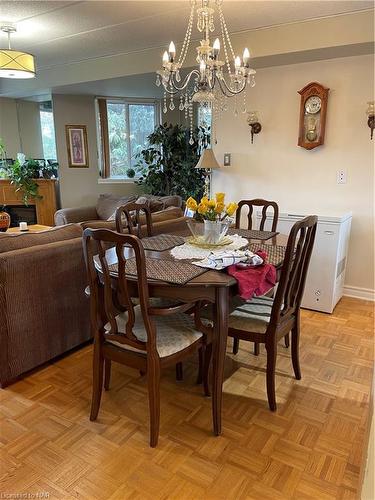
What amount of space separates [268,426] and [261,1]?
2.88m

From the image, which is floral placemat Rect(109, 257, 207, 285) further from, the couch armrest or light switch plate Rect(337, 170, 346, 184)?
the couch armrest

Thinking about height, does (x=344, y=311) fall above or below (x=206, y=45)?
below

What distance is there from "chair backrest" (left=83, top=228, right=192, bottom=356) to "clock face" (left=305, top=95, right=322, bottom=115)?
8.61ft

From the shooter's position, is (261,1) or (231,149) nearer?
(261,1)

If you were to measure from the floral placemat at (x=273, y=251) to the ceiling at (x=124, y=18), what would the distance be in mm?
1869

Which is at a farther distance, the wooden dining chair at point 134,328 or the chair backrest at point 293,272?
the chair backrest at point 293,272

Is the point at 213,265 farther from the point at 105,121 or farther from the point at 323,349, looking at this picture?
the point at 105,121

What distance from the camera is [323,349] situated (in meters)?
2.65

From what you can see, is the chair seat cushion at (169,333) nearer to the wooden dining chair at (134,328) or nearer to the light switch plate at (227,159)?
the wooden dining chair at (134,328)

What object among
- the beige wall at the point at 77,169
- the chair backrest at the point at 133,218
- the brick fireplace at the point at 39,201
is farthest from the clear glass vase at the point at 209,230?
the brick fireplace at the point at 39,201

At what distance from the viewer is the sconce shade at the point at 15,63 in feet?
9.93

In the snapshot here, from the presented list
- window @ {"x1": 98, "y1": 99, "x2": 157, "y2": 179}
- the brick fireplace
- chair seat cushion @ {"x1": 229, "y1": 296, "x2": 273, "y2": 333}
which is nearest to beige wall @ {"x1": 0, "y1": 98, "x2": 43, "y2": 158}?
the brick fireplace

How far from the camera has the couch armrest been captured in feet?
16.8

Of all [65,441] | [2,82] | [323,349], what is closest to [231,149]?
[323,349]
